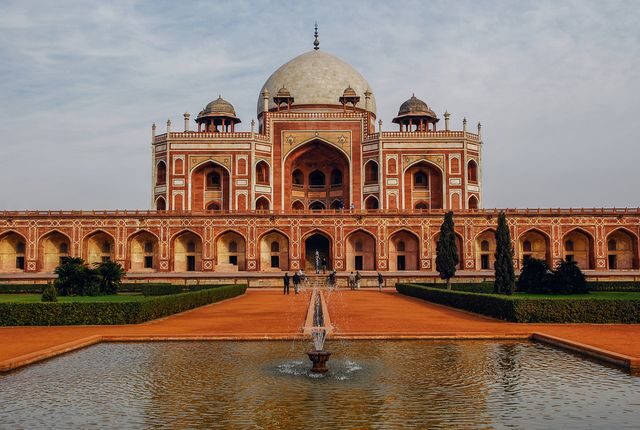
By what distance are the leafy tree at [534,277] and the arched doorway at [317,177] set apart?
78.2 ft

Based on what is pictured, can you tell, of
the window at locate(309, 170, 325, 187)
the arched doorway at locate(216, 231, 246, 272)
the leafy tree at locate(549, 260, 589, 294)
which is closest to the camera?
the leafy tree at locate(549, 260, 589, 294)

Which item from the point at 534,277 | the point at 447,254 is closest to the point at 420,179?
the point at 447,254

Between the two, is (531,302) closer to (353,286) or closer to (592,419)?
(592,419)

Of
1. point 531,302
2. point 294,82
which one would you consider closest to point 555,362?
point 531,302

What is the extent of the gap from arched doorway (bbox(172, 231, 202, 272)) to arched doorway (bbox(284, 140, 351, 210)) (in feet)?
33.3

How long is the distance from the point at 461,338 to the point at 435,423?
234 inches

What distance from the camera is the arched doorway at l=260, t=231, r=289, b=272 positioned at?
38.5 meters

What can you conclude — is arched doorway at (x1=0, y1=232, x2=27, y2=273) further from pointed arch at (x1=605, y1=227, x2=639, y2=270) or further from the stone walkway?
pointed arch at (x1=605, y1=227, x2=639, y2=270)

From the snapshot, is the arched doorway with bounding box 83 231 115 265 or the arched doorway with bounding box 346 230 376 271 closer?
the arched doorway with bounding box 83 231 115 265

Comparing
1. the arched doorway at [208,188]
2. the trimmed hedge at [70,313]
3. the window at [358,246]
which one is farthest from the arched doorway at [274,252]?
the trimmed hedge at [70,313]

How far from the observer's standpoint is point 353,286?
30.4m

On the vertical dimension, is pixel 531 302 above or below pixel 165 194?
below

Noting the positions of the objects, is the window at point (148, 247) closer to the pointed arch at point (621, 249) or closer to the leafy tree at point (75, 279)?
the leafy tree at point (75, 279)

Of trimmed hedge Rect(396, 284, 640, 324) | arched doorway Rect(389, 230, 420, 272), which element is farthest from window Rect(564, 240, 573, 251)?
trimmed hedge Rect(396, 284, 640, 324)
